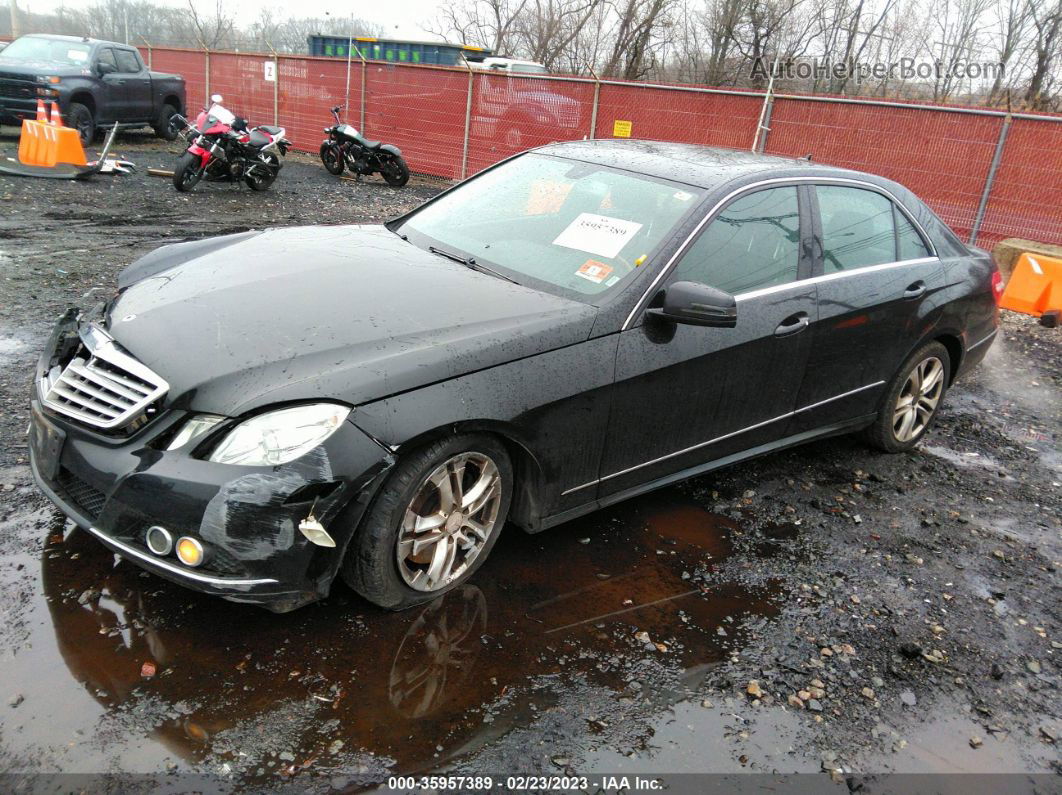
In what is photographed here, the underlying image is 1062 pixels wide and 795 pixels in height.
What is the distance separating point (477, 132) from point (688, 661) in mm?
14752

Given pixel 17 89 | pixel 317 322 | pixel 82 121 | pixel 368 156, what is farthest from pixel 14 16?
pixel 317 322

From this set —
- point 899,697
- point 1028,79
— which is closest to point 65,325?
point 899,697

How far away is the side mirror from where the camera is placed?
322 centimetres

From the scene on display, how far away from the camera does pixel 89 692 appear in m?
2.51

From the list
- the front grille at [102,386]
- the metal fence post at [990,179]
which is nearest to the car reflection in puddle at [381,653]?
the front grille at [102,386]

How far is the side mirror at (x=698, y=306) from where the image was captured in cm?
322

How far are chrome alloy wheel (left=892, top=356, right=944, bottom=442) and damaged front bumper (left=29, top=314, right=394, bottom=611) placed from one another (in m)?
3.42

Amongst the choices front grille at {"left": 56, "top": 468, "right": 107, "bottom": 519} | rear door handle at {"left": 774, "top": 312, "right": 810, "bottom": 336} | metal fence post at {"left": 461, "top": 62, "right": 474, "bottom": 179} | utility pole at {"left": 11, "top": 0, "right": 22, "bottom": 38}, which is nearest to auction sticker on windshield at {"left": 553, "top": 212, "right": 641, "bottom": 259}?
rear door handle at {"left": 774, "top": 312, "right": 810, "bottom": 336}

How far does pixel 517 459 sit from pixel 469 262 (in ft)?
3.25

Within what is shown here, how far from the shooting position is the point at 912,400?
16.1 ft

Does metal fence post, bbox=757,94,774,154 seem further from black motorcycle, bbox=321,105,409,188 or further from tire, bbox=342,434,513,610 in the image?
tire, bbox=342,434,513,610

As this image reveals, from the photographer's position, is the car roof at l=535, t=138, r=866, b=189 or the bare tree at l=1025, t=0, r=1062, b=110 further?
the bare tree at l=1025, t=0, r=1062, b=110

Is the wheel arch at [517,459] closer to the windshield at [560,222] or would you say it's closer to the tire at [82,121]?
the windshield at [560,222]

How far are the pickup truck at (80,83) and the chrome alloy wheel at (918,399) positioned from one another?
1489 centimetres
